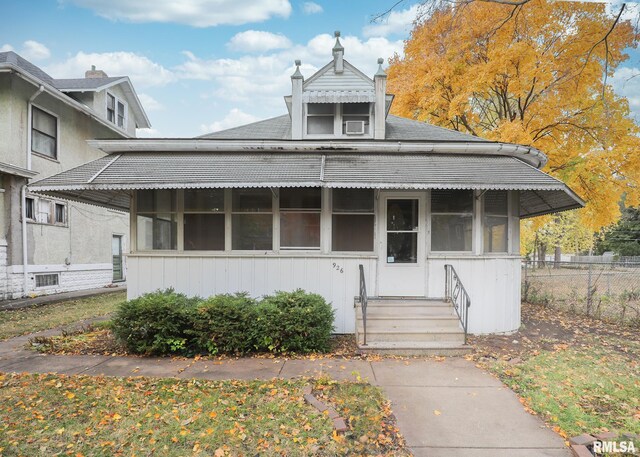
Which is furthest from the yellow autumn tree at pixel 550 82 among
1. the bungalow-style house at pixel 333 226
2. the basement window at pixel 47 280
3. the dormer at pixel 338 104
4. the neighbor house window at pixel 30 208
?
the basement window at pixel 47 280

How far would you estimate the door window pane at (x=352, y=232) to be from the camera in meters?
7.16

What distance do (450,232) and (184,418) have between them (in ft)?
19.1

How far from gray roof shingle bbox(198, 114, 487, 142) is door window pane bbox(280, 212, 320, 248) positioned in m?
2.20

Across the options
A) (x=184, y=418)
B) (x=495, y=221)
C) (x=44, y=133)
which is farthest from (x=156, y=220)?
(x=44, y=133)

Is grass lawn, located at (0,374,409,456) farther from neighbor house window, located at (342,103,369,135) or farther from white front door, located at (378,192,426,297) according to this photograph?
neighbor house window, located at (342,103,369,135)

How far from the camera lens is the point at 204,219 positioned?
725cm

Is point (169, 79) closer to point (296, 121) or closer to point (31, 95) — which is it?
point (31, 95)

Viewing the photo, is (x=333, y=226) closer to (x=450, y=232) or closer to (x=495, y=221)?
(x=450, y=232)

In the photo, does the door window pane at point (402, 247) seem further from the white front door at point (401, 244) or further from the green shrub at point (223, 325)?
the green shrub at point (223, 325)

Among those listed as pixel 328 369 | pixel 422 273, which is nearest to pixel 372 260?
pixel 422 273

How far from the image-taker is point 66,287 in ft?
45.4

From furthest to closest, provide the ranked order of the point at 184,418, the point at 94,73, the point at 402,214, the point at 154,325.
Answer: the point at 94,73 → the point at 402,214 → the point at 154,325 → the point at 184,418

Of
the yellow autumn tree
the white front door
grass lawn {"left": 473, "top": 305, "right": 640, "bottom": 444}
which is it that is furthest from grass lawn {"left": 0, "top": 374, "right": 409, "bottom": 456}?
the yellow autumn tree

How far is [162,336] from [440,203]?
583 centimetres
